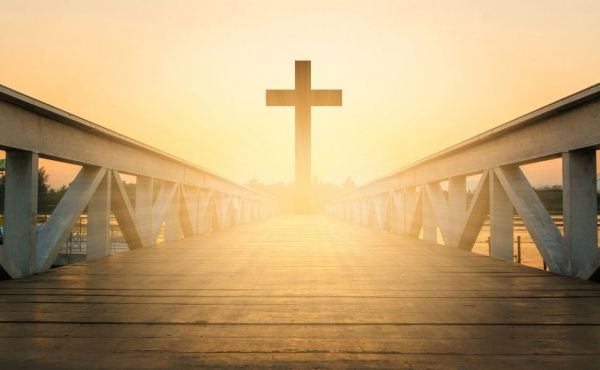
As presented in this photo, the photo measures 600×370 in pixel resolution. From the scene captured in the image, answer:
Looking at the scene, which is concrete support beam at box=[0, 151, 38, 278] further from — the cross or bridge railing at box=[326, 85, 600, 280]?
the cross

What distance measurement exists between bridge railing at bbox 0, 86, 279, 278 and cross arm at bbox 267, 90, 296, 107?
18.8m

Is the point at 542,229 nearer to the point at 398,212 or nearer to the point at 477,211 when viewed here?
the point at 477,211

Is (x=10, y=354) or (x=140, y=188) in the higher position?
(x=140, y=188)

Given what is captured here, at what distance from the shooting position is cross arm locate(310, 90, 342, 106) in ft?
106

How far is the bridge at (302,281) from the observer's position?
2916 mm

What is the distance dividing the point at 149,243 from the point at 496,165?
327 inches

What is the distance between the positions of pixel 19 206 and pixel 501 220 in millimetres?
8130

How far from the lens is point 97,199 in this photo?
8.42 m

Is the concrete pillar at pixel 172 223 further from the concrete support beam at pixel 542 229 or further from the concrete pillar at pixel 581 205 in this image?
the concrete pillar at pixel 581 205

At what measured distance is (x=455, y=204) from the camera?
1052 cm

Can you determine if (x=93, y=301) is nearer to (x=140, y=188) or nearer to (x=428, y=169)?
(x=140, y=188)

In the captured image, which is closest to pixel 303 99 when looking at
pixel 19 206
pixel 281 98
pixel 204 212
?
pixel 281 98

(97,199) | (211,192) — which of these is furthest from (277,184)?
(97,199)

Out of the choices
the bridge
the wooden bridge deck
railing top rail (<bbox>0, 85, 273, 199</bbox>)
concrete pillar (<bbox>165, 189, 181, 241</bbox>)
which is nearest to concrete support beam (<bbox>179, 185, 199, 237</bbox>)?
concrete pillar (<bbox>165, 189, 181, 241</bbox>)
